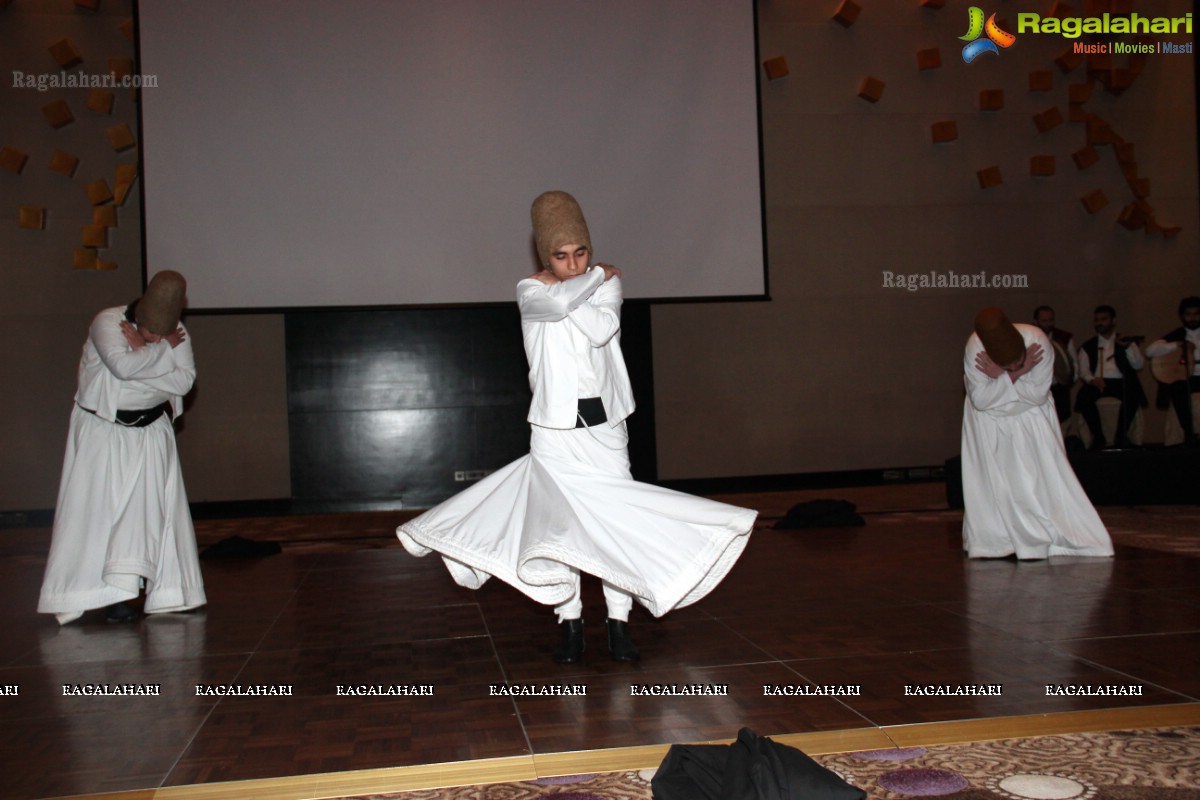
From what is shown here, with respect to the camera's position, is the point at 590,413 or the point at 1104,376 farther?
the point at 1104,376

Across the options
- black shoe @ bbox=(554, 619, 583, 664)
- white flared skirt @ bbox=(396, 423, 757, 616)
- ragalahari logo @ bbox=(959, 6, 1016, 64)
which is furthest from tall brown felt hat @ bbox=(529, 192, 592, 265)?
ragalahari logo @ bbox=(959, 6, 1016, 64)

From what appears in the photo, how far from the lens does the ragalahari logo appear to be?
994 cm

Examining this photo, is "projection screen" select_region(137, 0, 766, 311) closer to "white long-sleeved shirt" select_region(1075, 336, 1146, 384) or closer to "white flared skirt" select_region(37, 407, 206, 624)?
"white long-sleeved shirt" select_region(1075, 336, 1146, 384)

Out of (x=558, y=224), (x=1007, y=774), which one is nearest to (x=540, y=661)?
(x=558, y=224)

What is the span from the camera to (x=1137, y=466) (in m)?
7.29

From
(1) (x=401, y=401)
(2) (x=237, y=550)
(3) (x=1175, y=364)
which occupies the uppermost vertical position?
(3) (x=1175, y=364)

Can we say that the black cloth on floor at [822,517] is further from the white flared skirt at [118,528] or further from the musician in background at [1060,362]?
the white flared skirt at [118,528]

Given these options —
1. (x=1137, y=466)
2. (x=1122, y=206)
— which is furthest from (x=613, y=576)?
(x=1122, y=206)

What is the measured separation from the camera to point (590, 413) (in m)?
3.50

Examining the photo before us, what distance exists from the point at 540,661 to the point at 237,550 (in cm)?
362

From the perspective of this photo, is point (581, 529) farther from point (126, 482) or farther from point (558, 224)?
point (126, 482)

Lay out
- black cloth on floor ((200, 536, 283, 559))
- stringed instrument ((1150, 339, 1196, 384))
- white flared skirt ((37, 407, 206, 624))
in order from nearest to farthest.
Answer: white flared skirt ((37, 407, 206, 624)), black cloth on floor ((200, 536, 283, 559)), stringed instrument ((1150, 339, 1196, 384))

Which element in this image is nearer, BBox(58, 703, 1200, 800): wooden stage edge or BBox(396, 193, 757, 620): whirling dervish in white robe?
BBox(58, 703, 1200, 800): wooden stage edge

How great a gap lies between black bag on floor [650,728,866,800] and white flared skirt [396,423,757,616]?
1.05 meters
